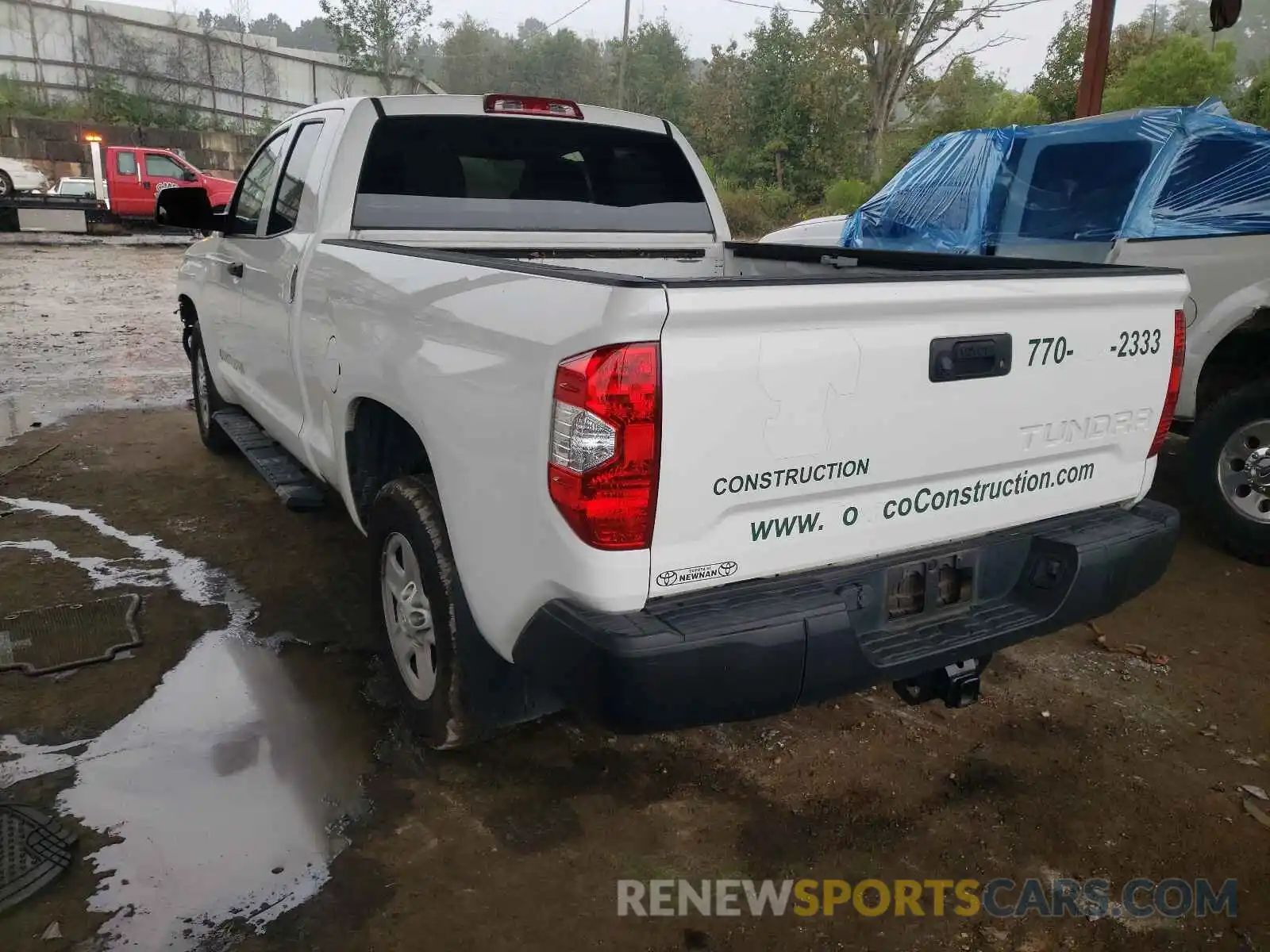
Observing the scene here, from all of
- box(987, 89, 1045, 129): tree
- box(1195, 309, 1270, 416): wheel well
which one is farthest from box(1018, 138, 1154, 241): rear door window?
box(987, 89, 1045, 129): tree

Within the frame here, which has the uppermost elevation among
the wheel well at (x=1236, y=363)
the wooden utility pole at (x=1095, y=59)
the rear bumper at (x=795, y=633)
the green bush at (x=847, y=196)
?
the wooden utility pole at (x=1095, y=59)

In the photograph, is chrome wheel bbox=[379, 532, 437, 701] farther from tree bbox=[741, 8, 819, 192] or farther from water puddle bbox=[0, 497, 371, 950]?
tree bbox=[741, 8, 819, 192]

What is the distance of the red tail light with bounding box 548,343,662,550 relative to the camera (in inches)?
75.7

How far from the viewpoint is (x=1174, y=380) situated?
2.79 meters

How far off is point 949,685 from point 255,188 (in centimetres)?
382

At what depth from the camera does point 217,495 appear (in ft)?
17.3

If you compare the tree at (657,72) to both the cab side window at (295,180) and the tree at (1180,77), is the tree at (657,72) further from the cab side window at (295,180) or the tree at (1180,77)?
the cab side window at (295,180)

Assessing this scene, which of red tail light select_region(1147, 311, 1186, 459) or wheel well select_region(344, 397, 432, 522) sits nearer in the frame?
red tail light select_region(1147, 311, 1186, 459)

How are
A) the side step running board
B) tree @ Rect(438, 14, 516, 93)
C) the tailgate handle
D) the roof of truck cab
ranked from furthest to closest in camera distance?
tree @ Rect(438, 14, 516, 93) → the side step running board → the roof of truck cab → the tailgate handle

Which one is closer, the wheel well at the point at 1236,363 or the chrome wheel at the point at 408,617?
the chrome wheel at the point at 408,617

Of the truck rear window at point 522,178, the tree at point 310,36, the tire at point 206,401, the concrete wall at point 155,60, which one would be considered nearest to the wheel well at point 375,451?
the truck rear window at point 522,178

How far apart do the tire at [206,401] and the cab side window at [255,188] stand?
115 centimetres

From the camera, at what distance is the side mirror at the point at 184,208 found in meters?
4.36

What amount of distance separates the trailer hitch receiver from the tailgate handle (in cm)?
77
